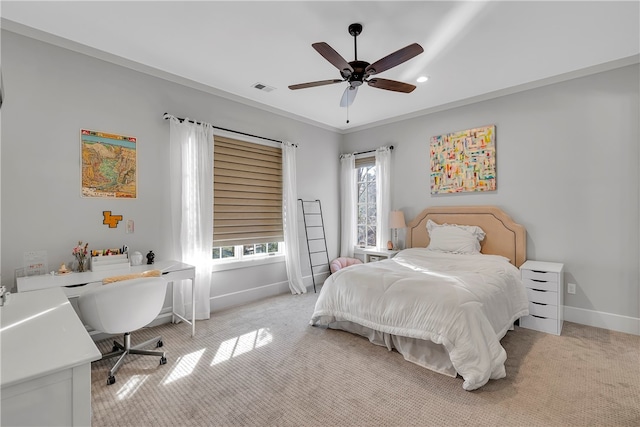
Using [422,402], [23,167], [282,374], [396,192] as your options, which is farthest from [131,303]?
[396,192]

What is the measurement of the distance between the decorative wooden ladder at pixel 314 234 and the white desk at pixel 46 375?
396 cm

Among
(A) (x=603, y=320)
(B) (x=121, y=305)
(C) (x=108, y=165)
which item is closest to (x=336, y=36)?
(C) (x=108, y=165)

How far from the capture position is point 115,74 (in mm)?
3150

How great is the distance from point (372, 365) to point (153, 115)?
3.35 metres

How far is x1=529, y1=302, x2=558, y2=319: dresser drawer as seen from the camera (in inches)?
125

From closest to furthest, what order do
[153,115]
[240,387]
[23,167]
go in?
1. [240,387]
2. [23,167]
3. [153,115]

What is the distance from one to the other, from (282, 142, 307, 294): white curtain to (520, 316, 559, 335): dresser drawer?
285 cm

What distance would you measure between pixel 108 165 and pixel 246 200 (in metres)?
1.66

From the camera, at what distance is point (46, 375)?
3.36ft

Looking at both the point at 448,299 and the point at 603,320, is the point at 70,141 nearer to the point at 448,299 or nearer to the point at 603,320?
the point at 448,299

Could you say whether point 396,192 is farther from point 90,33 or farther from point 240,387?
point 90,33

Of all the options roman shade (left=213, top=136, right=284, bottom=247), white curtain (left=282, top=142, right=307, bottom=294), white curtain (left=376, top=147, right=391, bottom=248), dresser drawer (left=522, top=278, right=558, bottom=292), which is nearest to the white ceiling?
roman shade (left=213, top=136, right=284, bottom=247)

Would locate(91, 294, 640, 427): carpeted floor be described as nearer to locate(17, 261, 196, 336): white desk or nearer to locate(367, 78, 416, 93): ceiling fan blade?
locate(17, 261, 196, 336): white desk

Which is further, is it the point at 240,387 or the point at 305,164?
the point at 305,164
